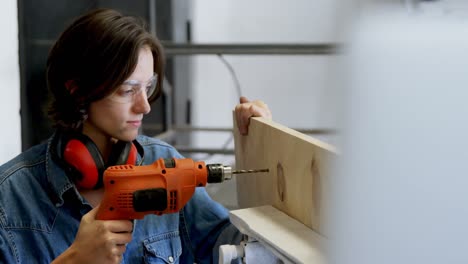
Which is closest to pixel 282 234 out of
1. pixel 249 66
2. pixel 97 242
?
pixel 97 242

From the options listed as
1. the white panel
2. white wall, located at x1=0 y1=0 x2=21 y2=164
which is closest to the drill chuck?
the white panel

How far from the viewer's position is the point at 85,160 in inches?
41.2

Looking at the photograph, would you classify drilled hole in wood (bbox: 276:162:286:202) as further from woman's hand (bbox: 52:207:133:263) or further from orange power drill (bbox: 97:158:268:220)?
woman's hand (bbox: 52:207:133:263)

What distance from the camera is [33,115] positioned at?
2150 mm

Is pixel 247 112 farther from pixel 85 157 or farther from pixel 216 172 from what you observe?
pixel 85 157

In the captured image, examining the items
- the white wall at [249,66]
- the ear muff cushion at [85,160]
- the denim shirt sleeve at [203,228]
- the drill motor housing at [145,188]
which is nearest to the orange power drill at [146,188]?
the drill motor housing at [145,188]

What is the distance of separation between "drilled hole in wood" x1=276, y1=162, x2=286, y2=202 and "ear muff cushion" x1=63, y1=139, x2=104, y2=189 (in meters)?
0.35

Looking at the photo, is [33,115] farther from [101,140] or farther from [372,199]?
[372,199]

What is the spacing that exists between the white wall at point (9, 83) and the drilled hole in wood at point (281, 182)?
135cm

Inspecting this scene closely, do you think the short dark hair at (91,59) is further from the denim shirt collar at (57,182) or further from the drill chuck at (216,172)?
the drill chuck at (216,172)

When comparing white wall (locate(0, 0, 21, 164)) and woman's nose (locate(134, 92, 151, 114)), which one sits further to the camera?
white wall (locate(0, 0, 21, 164))

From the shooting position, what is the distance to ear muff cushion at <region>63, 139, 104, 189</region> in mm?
1048

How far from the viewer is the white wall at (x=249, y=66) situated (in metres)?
3.10

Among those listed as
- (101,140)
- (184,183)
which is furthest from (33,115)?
(184,183)
